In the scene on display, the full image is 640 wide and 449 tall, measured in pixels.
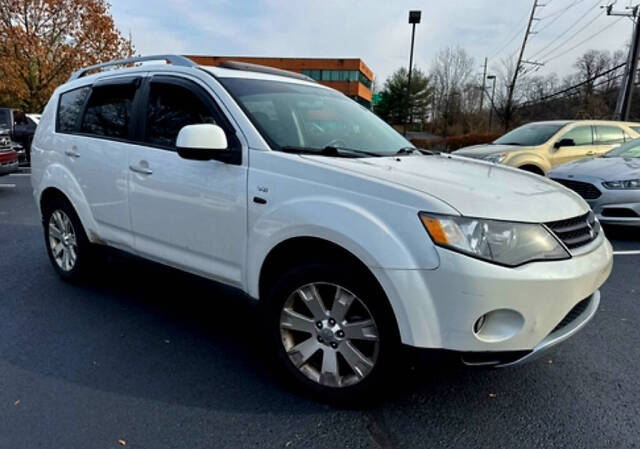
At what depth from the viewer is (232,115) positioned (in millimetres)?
2830

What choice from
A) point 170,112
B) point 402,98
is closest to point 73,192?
point 170,112

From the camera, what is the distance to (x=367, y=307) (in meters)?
2.25

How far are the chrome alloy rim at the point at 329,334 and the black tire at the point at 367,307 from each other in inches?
1.1

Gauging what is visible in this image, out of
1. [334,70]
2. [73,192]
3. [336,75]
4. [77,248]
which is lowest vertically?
[77,248]

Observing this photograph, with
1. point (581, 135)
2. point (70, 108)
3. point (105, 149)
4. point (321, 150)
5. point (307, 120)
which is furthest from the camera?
point (581, 135)

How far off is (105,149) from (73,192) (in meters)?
0.60

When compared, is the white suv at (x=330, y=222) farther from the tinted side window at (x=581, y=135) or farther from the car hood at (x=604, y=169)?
the tinted side window at (x=581, y=135)

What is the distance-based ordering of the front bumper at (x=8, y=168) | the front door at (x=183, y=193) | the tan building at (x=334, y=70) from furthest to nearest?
the tan building at (x=334, y=70) < the front bumper at (x=8, y=168) < the front door at (x=183, y=193)

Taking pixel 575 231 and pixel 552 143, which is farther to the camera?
pixel 552 143

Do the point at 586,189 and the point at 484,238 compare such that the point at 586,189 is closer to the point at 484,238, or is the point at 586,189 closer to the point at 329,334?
the point at 484,238

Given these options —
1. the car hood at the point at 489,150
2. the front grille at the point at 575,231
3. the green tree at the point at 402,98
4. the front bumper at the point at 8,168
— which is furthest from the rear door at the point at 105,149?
the green tree at the point at 402,98

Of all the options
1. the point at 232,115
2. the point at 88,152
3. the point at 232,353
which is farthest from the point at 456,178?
the point at 88,152

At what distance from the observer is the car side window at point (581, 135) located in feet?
29.6

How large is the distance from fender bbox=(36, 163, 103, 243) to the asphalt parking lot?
Answer: 578 mm
